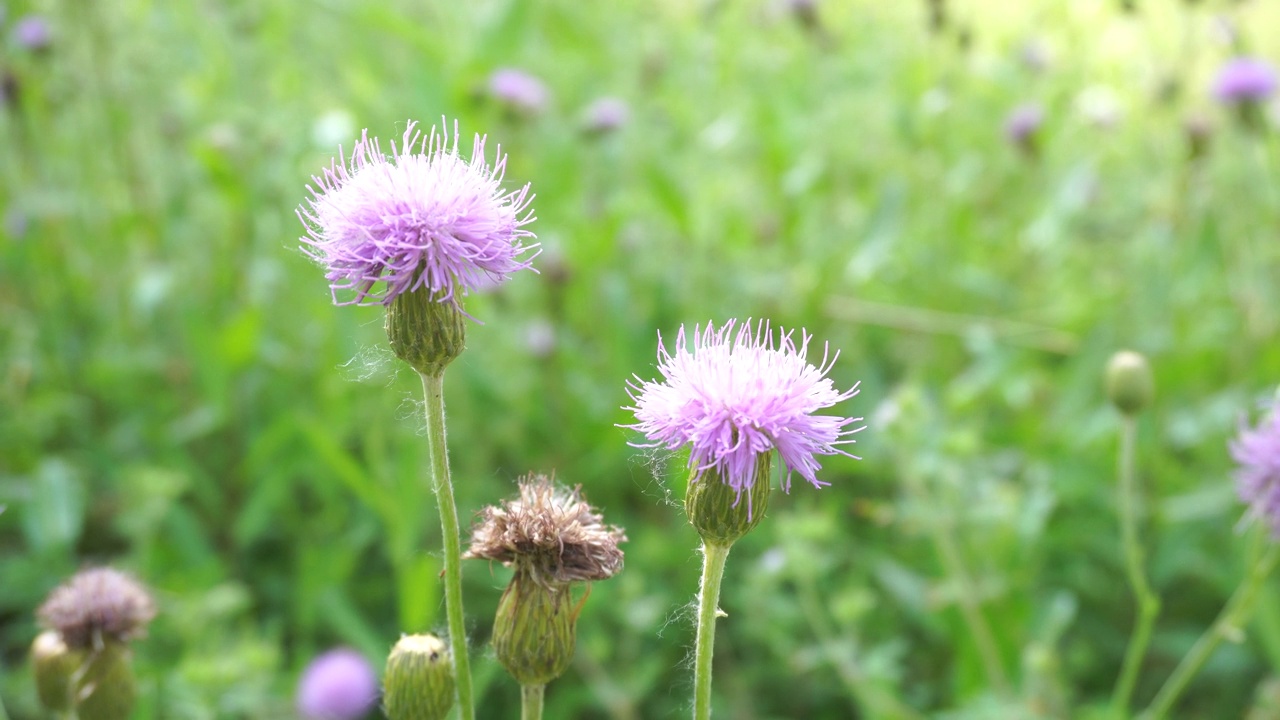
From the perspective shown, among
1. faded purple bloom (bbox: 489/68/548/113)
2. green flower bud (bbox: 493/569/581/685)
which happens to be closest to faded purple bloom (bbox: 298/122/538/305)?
green flower bud (bbox: 493/569/581/685)

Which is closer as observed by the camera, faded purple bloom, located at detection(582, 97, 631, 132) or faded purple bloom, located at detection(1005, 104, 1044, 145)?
faded purple bloom, located at detection(582, 97, 631, 132)

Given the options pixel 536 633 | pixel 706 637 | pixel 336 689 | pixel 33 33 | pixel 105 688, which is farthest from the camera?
pixel 33 33

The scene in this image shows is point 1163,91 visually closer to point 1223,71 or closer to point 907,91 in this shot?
point 1223,71

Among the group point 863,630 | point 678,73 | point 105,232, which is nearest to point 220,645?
point 863,630

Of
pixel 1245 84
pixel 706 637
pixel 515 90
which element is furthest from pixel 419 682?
pixel 1245 84

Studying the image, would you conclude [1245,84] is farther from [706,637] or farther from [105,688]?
[105,688]

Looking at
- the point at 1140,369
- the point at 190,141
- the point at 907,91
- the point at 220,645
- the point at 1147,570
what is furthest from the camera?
the point at 907,91

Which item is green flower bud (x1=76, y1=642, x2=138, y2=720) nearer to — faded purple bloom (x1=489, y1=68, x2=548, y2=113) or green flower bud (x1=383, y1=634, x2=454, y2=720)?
green flower bud (x1=383, y1=634, x2=454, y2=720)
